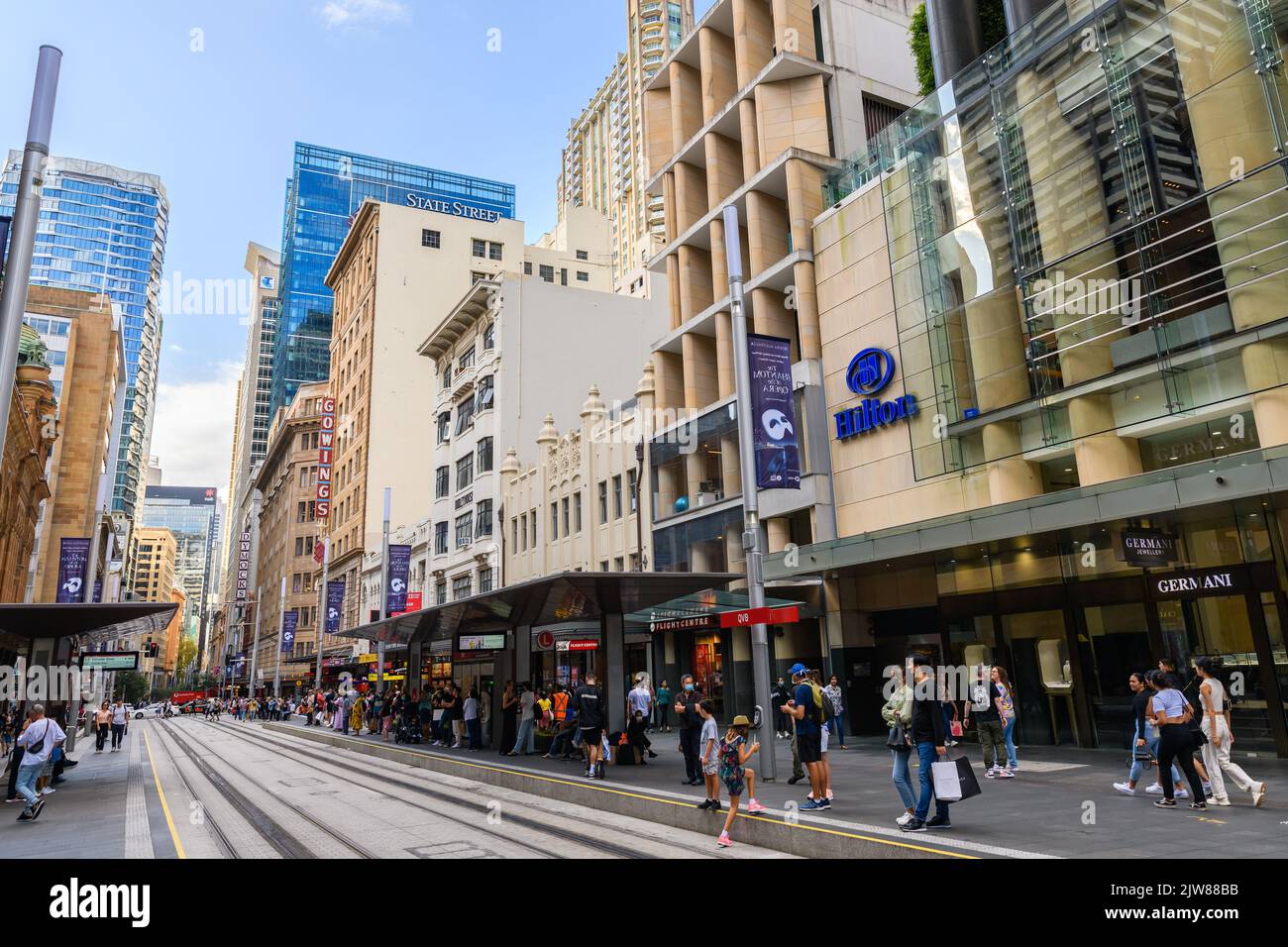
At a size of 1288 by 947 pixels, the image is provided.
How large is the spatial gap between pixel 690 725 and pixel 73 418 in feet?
223

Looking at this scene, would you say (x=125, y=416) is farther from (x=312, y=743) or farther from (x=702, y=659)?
(x=702, y=659)

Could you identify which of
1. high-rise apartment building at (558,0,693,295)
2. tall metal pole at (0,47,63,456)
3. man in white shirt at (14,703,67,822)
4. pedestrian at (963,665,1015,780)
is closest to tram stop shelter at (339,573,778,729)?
pedestrian at (963,665,1015,780)

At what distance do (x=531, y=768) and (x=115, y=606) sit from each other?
33.7ft

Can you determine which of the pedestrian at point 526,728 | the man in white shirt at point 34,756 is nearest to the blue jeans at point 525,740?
the pedestrian at point 526,728

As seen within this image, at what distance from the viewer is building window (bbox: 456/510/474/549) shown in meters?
51.7

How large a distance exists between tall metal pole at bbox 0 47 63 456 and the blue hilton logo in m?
20.5

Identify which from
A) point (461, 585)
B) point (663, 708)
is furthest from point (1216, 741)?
point (461, 585)

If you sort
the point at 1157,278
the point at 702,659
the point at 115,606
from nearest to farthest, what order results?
the point at 1157,278 < the point at 115,606 < the point at 702,659

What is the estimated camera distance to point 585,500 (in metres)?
39.8

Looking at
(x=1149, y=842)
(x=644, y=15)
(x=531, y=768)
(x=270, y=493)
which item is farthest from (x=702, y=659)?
(x=644, y=15)

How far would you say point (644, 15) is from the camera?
452ft

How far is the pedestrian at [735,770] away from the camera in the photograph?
1059 centimetres

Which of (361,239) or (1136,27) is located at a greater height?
(361,239)

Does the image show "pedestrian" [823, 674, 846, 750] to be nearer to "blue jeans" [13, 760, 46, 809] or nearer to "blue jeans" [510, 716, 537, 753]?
"blue jeans" [510, 716, 537, 753]
